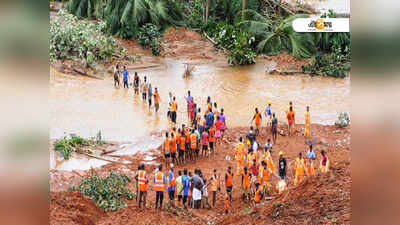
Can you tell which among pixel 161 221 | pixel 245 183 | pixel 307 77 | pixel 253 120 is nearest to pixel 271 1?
pixel 307 77

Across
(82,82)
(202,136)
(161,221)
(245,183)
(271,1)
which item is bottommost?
(161,221)

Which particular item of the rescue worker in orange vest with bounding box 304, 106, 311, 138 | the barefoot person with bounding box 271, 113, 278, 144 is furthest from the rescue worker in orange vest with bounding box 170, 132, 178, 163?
the rescue worker in orange vest with bounding box 304, 106, 311, 138

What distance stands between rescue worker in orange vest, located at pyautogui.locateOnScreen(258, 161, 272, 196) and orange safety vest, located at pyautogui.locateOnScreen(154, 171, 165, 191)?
6.03ft

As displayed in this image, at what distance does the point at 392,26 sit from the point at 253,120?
150 inches

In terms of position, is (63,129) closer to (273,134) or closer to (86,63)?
(86,63)

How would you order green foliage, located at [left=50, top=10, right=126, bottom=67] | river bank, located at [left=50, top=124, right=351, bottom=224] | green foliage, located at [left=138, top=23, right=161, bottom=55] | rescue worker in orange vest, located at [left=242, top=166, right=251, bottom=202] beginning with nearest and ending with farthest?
river bank, located at [left=50, top=124, right=351, bottom=224] → rescue worker in orange vest, located at [left=242, top=166, right=251, bottom=202] → green foliage, located at [left=138, top=23, right=161, bottom=55] → green foliage, located at [left=50, top=10, right=126, bottom=67]

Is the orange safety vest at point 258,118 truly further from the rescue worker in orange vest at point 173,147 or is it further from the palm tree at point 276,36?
the rescue worker in orange vest at point 173,147

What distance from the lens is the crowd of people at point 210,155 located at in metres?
9.56

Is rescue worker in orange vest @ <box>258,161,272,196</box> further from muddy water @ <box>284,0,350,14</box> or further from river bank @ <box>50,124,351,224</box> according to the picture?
muddy water @ <box>284,0,350,14</box>

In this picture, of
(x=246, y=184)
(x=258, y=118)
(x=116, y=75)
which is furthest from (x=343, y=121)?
(x=116, y=75)

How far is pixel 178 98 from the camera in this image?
11.0 m

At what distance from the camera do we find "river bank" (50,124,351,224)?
9.15 metres

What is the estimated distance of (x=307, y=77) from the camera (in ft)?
36.4

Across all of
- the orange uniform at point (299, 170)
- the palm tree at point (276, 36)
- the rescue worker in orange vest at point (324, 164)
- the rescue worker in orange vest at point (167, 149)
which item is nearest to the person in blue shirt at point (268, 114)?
the orange uniform at point (299, 170)
